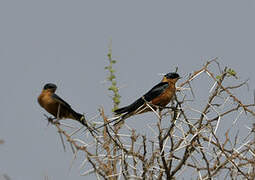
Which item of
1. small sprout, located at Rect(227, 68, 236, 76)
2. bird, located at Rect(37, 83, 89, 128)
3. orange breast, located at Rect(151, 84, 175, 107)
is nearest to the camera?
small sprout, located at Rect(227, 68, 236, 76)

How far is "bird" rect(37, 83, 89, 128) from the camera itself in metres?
7.15

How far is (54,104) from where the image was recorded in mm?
7566

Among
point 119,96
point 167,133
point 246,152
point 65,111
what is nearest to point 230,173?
point 246,152

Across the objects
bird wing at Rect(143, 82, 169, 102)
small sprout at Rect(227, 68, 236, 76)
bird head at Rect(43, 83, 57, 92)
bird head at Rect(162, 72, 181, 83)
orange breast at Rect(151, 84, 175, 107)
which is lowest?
small sprout at Rect(227, 68, 236, 76)

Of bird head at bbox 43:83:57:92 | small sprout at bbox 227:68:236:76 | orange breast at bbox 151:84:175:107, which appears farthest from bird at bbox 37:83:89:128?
small sprout at bbox 227:68:236:76

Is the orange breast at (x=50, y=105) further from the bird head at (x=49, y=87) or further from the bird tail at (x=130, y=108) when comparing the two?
the bird tail at (x=130, y=108)

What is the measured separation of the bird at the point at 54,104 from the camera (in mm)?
7149

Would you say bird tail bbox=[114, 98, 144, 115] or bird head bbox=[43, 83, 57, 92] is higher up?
bird head bbox=[43, 83, 57, 92]

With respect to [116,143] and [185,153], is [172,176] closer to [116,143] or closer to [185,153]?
[185,153]

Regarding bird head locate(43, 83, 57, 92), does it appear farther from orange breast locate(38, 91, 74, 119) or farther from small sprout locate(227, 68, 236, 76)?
small sprout locate(227, 68, 236, 76)

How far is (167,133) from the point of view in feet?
12.2

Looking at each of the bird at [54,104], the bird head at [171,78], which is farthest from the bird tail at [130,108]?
the bird at [54,104]

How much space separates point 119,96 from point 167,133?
1323mm

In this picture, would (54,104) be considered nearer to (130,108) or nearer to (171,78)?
(171,78)
